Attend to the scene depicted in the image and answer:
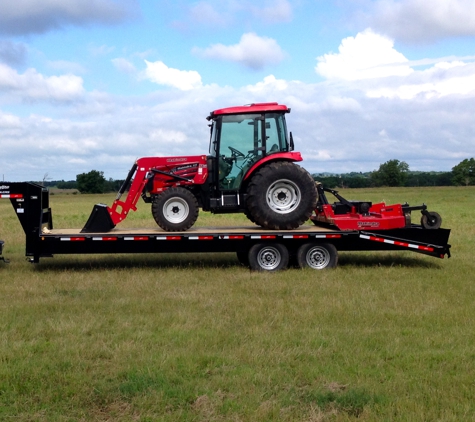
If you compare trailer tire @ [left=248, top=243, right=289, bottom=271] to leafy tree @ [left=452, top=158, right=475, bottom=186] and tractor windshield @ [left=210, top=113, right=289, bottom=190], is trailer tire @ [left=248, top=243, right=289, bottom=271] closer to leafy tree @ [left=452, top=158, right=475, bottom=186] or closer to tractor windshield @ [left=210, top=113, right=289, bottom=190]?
tractor windshield @ [left=210, top=113, right=289, bottom=190]

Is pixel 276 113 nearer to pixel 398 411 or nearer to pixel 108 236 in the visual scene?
pixel 108 236

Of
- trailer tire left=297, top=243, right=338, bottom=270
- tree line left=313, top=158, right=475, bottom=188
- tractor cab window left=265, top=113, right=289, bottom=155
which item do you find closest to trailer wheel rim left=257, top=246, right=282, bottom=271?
trailer tire left=297, top=243, right=338, bottom=270

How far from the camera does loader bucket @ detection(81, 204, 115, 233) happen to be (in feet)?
39.0

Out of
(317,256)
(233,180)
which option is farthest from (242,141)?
(317,256)

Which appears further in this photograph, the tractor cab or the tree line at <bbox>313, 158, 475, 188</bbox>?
the tree line at <bbox>313, 158, 475, 188</bbox>

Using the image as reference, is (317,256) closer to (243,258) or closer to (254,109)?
(243,258)

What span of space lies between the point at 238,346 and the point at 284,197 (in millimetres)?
5720

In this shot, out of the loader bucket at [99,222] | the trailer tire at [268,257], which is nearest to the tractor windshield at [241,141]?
the trailer tire at [268,257]

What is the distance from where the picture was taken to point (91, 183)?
7200 cm

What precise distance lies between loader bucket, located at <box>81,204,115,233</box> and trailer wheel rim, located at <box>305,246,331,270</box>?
3.84m

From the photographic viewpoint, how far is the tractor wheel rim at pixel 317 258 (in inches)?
471

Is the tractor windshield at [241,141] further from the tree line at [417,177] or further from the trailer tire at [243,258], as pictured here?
the tree line at [417,177]

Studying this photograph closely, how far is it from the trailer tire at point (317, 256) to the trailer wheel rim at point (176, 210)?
231cm

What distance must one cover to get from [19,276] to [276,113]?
18.7ft
